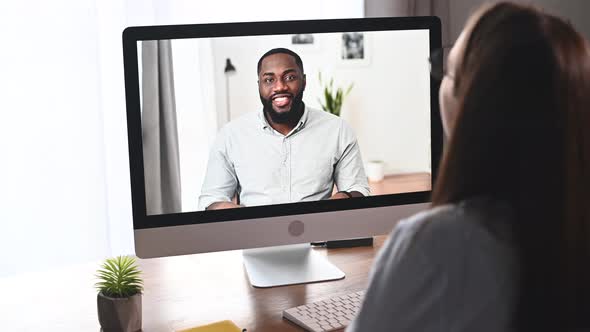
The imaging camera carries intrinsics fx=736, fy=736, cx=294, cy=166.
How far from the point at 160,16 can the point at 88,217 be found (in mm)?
755

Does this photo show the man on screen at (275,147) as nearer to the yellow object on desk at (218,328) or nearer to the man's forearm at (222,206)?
the man's forearm at (222,206)

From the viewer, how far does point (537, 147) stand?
29.3 inches

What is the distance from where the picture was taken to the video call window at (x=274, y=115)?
1.40 metres

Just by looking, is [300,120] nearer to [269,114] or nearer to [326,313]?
[269,114]

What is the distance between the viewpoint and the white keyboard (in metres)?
1.28

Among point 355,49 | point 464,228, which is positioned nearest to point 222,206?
point 355,49

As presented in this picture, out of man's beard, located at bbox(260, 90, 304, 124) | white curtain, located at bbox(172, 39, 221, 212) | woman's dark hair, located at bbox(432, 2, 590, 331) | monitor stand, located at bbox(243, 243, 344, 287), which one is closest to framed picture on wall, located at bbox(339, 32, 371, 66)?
man's beard, located at bbox(260, 90, 304, 124)

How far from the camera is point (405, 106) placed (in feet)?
5.01

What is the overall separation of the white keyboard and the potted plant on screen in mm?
368

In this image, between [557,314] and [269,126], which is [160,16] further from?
[557,314]

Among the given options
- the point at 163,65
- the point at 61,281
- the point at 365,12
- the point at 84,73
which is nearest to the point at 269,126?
the point at 163,65

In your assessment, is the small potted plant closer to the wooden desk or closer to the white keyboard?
the wooden desk

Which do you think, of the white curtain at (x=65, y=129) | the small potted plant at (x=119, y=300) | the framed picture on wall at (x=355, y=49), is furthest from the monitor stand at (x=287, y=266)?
the white curtain at (x=65, y=129)

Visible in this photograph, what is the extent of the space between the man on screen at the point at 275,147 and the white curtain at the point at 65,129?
4.09ft
